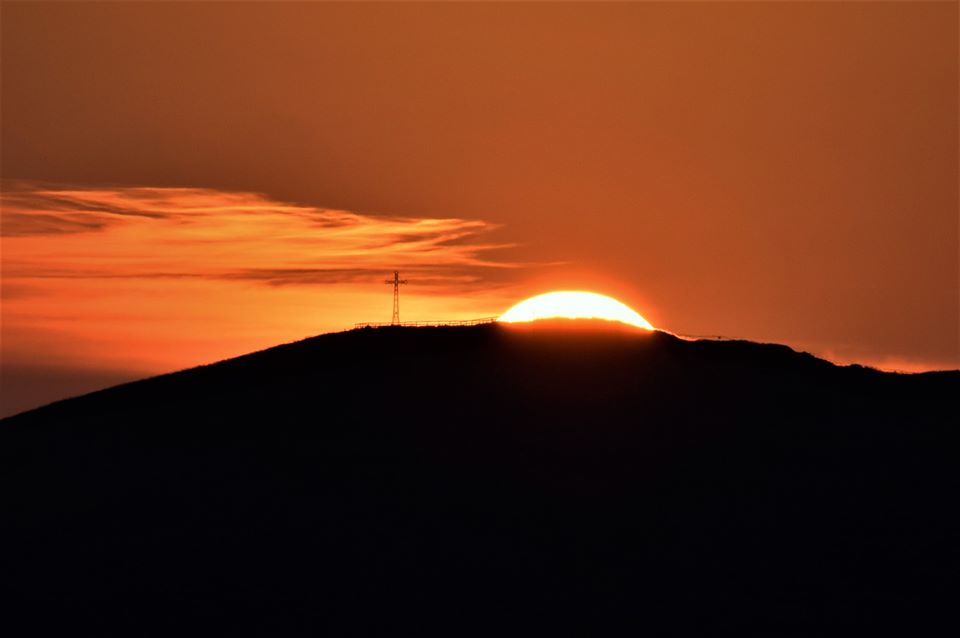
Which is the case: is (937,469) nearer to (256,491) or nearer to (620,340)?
(620,340)

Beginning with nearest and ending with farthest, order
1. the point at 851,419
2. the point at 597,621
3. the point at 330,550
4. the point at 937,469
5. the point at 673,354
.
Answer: the point at 597,621
the point at 330,550
the point at 937,469
the point at 851,419
the point at 673,354

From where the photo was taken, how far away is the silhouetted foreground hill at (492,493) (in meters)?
44.8

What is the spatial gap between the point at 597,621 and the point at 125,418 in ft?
84.8

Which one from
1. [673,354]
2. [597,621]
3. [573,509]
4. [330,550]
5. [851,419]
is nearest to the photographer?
[597,621]

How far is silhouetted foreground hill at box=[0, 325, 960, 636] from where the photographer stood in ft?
147

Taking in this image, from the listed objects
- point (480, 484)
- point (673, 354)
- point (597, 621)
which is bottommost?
point (597, 621)

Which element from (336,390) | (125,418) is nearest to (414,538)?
(336,390)

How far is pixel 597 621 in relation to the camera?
43969 millimetres

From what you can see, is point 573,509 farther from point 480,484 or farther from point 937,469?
point 937,469

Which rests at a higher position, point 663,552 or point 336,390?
point 336,390

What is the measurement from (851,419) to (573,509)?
48.1ft

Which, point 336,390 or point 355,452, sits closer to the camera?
point 355,452

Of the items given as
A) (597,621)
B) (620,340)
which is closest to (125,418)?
(620,340)

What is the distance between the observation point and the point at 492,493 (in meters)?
52.4
